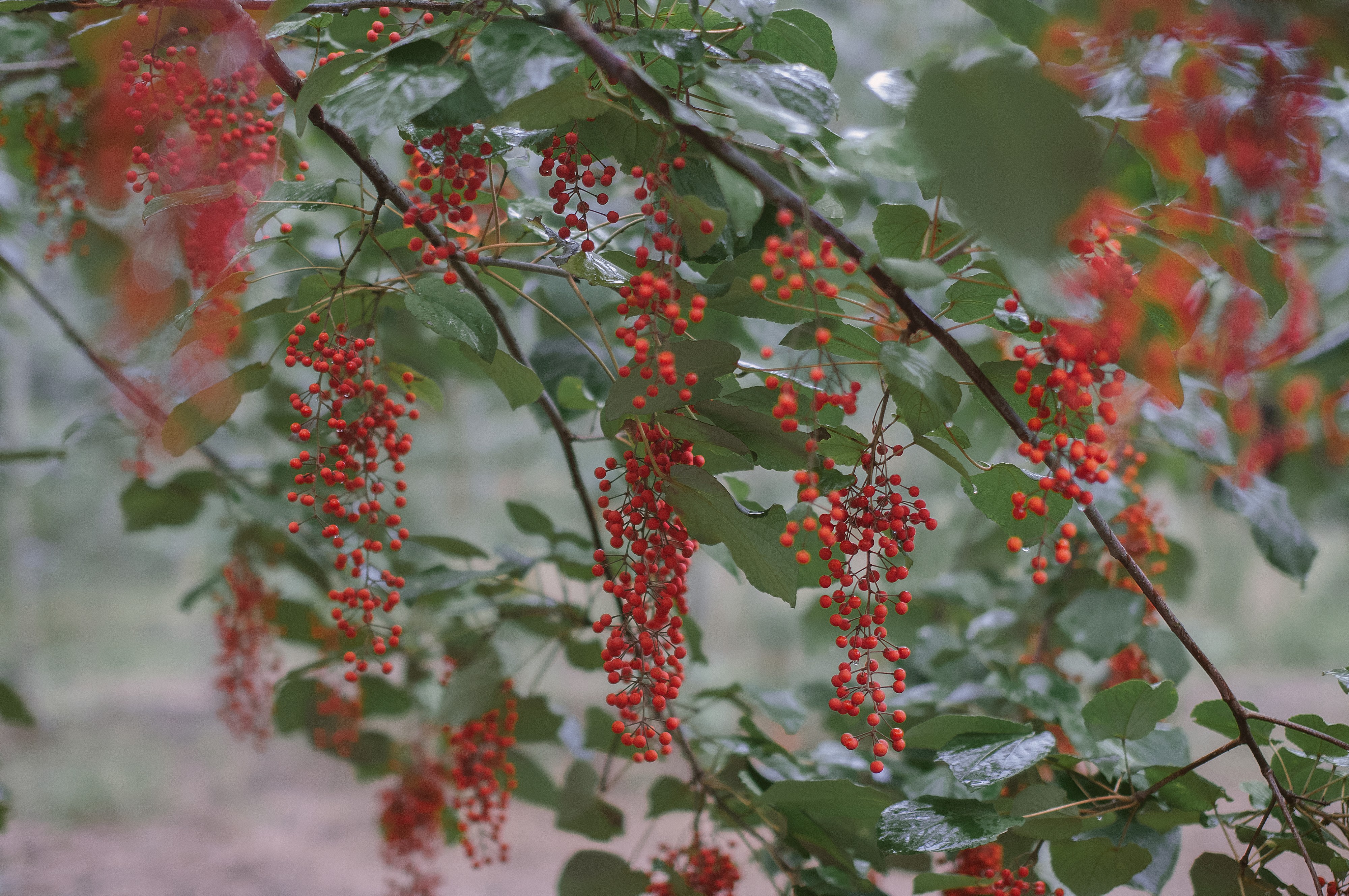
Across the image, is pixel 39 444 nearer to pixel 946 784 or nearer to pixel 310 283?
pixel 310 283

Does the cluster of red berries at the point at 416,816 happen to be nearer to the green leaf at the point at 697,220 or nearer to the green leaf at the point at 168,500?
the green leaf at the point at 168,500

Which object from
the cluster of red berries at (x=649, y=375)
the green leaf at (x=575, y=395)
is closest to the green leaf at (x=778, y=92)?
the cluster of red berries at (x=649, y=375)

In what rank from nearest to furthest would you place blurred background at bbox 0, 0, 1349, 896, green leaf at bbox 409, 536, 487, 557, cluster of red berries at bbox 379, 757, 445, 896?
green leaf at bbox 409, 536, 487, 557
cluster of red berries at bbox 379, 757, 445, 896
blurred background at bbox 0, 0, 1349, 896

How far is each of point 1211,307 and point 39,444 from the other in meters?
1.52

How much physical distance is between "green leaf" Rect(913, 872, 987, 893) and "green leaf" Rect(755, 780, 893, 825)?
5 cm

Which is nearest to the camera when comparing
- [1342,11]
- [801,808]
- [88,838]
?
[1342,11]

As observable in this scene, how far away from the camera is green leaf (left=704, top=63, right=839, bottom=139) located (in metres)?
0.35

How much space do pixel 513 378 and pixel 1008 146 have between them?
36 cm

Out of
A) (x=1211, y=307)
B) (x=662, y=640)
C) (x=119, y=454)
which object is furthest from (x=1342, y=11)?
(x=119, y=454)

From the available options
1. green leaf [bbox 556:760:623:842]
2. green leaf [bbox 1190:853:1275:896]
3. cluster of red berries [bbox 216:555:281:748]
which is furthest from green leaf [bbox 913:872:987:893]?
cluster of red berries [bbox 216:555:281:748]

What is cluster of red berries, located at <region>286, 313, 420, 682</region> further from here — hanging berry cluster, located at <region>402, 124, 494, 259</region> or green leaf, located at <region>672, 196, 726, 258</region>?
green leaf, located at <region>672, 196, 726, 258</region>

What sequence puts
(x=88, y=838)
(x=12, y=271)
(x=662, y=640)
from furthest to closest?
(x=88, y=838) < (x=12, y=271) < (x=662, y=640)

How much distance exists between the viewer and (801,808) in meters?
0.61

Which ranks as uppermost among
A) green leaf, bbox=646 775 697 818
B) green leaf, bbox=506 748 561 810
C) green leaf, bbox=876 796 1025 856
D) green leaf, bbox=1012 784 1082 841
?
green leaf, bbox=876 796 1025 856
